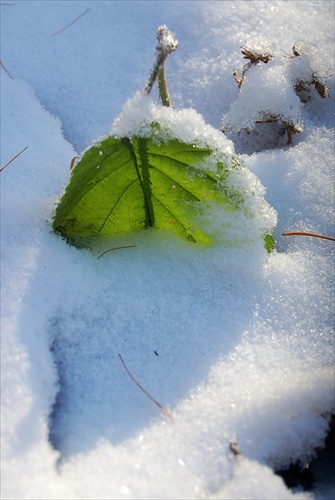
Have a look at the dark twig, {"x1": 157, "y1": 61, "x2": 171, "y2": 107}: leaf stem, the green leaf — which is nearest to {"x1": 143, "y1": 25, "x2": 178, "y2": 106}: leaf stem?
{"x1": 157, "y1": 61, "x2": 171, "y2": 107}: leaf stem

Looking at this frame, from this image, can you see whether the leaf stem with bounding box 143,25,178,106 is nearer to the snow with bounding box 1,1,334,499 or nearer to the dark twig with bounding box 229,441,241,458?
the snow with bounding box 1,1,334,499

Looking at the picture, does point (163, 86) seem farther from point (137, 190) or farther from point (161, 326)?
point (161, 326)

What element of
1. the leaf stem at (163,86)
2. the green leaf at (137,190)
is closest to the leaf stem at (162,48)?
the leaf stem at (163,86)

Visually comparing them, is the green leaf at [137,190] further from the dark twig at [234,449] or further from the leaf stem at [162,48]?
the dark twig at [234,449]

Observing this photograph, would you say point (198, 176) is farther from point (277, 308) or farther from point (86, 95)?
point (86, 95)

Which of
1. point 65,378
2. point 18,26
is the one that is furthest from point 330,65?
point 65,378

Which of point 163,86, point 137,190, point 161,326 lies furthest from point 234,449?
point 163,86
